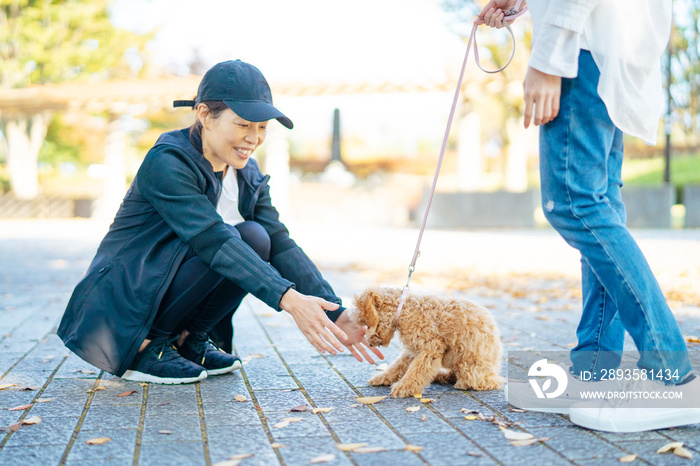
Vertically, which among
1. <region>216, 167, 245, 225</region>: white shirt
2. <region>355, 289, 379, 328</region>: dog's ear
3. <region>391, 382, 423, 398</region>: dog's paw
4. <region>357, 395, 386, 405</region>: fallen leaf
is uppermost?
<region>216, 167, 245, 225</region>: white shirt

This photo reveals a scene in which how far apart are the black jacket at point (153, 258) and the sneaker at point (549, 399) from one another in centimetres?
86

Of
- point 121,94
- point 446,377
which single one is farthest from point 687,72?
point 446,377

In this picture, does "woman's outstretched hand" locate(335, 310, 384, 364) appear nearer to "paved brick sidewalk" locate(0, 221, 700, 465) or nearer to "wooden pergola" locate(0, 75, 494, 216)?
"paved brick sidewalk" locate(0, 221, 700, 465)

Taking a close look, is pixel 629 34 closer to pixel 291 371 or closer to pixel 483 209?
pixel 291 371

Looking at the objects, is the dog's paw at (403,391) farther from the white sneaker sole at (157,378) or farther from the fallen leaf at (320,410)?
the white sneaker sole at (157,378)

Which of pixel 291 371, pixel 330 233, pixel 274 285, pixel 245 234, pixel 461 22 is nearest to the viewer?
pixel 274 285

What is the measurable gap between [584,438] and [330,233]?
12.2 metres

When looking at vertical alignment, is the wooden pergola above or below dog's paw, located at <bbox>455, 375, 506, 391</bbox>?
above

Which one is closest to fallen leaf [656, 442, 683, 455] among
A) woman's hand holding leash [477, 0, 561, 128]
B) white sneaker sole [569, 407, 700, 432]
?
white sneaker sole [569, 407, 700, 432]

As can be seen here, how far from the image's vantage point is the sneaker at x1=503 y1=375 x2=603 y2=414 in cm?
242

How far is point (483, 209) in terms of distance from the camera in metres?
16.0

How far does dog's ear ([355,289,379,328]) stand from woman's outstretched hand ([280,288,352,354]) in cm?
18

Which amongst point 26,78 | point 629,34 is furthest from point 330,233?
point 26,78

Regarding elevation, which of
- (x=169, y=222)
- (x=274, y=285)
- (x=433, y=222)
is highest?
(x=169, y=222)
